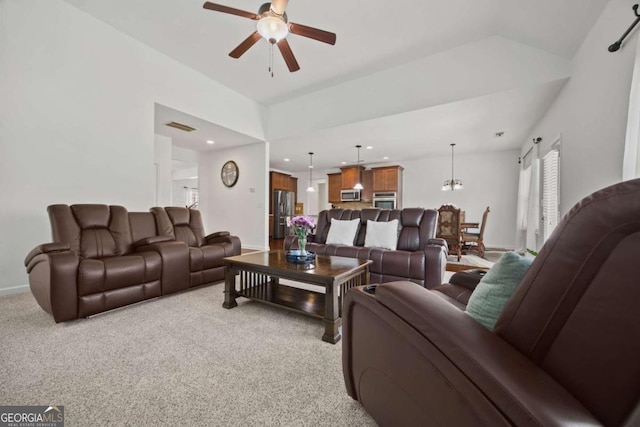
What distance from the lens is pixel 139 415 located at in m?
1.14

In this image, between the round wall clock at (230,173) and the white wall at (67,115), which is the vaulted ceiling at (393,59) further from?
the round wall clock at (230,173)

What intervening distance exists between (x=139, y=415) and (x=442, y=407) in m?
1.28

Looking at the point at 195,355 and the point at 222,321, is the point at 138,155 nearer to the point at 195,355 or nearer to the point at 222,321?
the point at 222,321

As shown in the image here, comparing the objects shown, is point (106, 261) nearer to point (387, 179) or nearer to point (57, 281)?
point (57, 281)

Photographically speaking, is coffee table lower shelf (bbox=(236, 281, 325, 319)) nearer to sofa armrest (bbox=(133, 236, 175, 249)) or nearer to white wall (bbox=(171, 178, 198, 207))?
sofa armrest (bbox=(133, 236, 175, 249))

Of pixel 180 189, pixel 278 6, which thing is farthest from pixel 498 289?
pixel 180 189

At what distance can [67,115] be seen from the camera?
10.1 ft

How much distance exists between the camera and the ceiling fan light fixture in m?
2.21

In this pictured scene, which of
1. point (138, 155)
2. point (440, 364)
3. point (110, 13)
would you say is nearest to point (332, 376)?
point (440, 364)

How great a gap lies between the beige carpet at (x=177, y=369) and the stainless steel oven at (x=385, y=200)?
5.86 meters

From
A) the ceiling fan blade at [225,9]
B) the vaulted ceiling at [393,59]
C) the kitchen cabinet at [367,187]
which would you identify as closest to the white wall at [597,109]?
the vaulted ceiling at [393,59]

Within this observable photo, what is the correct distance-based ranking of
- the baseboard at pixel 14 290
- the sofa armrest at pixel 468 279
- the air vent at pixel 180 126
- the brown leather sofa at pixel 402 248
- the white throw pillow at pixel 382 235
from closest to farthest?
the sofa armrest at pixel 468 279
the baseboard at pixel 14 290
the brown leather sofa at pixel 402 248
the white throw pillow at pixel 382 235
the air vent at pixel 180 126

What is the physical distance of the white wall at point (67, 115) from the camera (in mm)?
2729

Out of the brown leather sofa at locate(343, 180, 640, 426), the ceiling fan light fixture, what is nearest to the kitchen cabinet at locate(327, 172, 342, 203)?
the ceiling fan light fixture
